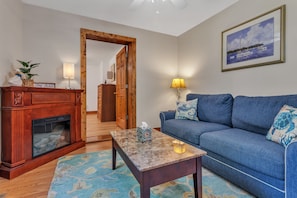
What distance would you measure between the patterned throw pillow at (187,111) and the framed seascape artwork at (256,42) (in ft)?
2.85

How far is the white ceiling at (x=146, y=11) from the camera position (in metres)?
2.60

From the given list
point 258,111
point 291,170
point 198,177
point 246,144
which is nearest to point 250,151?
point 246,144

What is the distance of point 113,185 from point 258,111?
6.17 feet

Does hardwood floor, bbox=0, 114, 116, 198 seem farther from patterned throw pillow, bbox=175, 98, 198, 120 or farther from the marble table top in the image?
patterned throw pillow, bbox=175, 98, 198, 120

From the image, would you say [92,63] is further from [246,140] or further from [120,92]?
[246,140]

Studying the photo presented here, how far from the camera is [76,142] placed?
277 centimetres

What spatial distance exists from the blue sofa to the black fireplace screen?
1.72 m

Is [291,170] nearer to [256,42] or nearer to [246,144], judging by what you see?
[246,144]

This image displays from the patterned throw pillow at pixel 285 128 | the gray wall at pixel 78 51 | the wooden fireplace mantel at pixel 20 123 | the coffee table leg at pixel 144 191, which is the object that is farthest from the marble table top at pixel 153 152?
the gray wall at pixel 78 51

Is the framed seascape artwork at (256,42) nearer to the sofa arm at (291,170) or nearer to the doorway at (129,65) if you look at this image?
the sofa arm at (291,170)

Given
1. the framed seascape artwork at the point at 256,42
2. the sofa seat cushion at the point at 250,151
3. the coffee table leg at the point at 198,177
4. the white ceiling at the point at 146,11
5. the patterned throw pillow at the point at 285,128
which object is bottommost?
the coffee table leg at the point at 198,177

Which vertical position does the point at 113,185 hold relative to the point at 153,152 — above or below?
below

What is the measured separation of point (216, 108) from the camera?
251 cm

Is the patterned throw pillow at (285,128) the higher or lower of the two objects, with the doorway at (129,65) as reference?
lower
